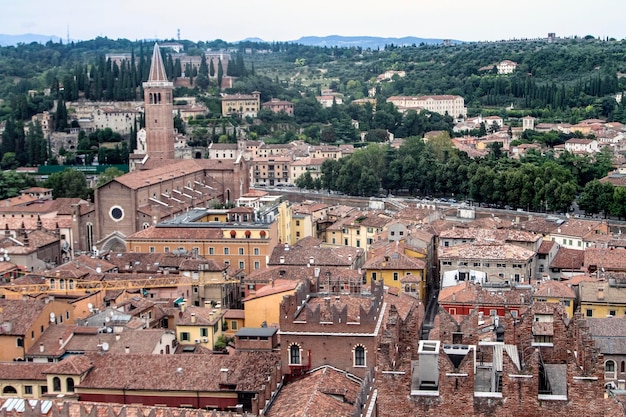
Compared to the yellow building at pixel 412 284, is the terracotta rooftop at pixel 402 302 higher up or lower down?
higher up

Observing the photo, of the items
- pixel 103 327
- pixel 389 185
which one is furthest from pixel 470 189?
pixel 103 327

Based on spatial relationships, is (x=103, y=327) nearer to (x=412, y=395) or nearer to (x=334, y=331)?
(x=334, y=331)

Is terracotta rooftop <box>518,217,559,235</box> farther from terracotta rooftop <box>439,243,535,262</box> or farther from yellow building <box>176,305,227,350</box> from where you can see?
yellow building <box>176,305,227,350</box>

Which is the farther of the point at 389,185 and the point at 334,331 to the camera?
the point at 389,185

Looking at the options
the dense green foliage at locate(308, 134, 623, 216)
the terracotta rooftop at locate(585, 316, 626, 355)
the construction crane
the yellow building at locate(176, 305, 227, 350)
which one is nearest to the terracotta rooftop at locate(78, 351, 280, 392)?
the yellow building at locate(176, 305, 227, 350)

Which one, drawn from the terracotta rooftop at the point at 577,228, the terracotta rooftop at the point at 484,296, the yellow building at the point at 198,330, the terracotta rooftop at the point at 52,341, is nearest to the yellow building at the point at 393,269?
the terracotta rooftop at the point at 484,296

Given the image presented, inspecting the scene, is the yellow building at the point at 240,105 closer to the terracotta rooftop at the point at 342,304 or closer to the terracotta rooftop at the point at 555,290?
the terracotta rooftop at the point at 555,290

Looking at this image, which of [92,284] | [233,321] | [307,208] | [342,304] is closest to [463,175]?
[307,208]
